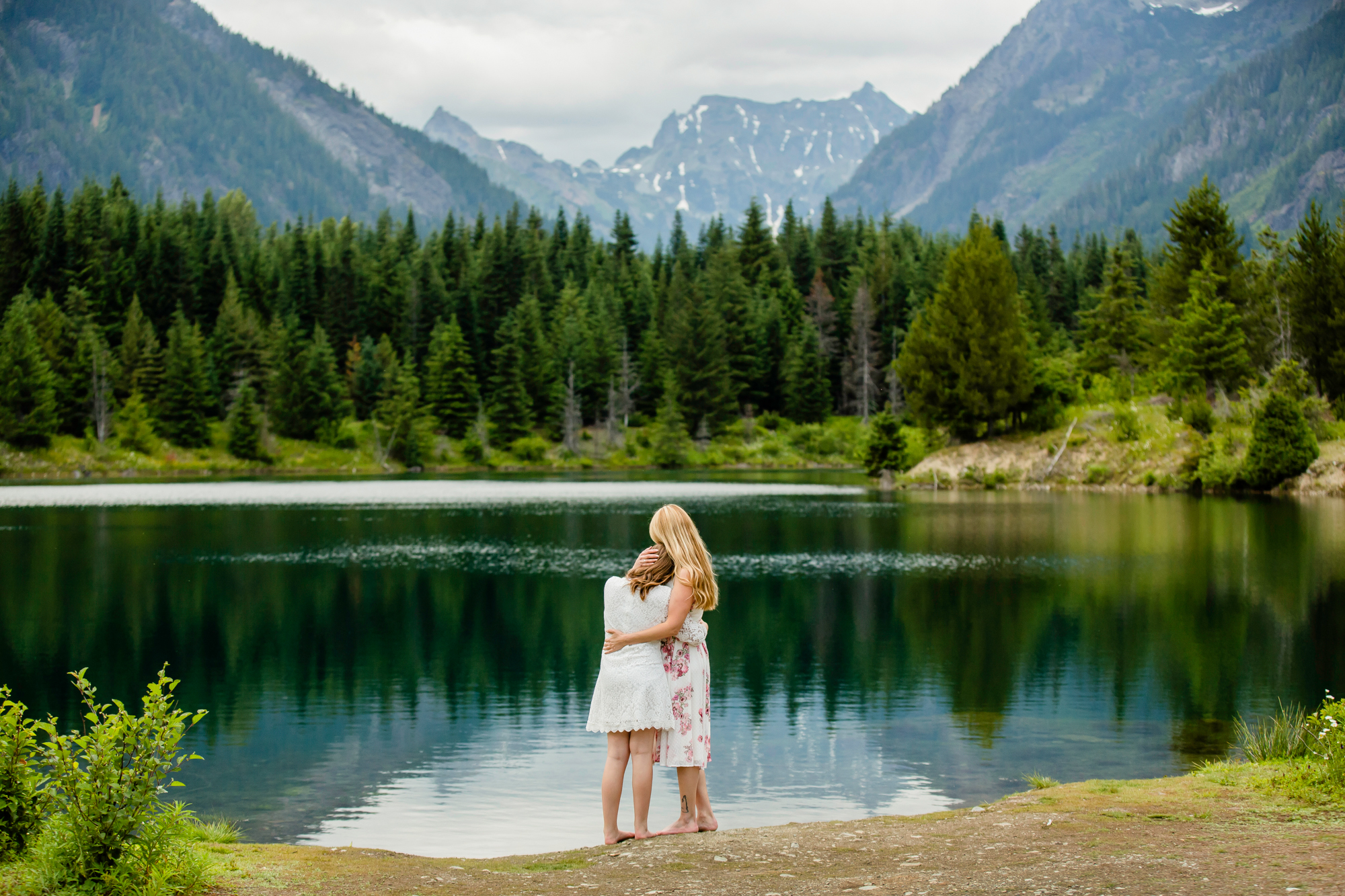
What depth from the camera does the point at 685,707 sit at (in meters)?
7.83

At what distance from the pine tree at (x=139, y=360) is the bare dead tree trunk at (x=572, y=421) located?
121 ft

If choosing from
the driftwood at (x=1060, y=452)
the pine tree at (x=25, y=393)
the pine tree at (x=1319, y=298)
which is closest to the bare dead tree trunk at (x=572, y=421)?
the pine tree at (x=25, y=393)

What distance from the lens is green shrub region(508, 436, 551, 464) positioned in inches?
4131

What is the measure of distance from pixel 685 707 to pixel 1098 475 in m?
57.9

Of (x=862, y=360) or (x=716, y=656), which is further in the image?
(x=862, y=360)

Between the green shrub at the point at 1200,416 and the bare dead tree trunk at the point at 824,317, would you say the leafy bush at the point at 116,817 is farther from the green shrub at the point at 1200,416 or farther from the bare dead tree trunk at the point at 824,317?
the bare dead tree trunk at the point at 824,317

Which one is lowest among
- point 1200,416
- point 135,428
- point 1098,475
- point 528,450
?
point 1098,475

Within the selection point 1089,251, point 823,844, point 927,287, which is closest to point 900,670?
point 823,844

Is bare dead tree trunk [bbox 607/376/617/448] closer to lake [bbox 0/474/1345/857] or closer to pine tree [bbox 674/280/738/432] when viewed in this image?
pine tree [bbox 674/280/738/432]

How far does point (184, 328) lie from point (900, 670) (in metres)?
98.2

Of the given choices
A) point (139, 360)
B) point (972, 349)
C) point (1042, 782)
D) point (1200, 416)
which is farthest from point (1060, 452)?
point (139, 360)

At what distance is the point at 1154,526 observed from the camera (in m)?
37.7

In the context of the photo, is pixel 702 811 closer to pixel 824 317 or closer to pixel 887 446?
pixel 887 446

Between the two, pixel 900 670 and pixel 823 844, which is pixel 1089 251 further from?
pixel 823 844
